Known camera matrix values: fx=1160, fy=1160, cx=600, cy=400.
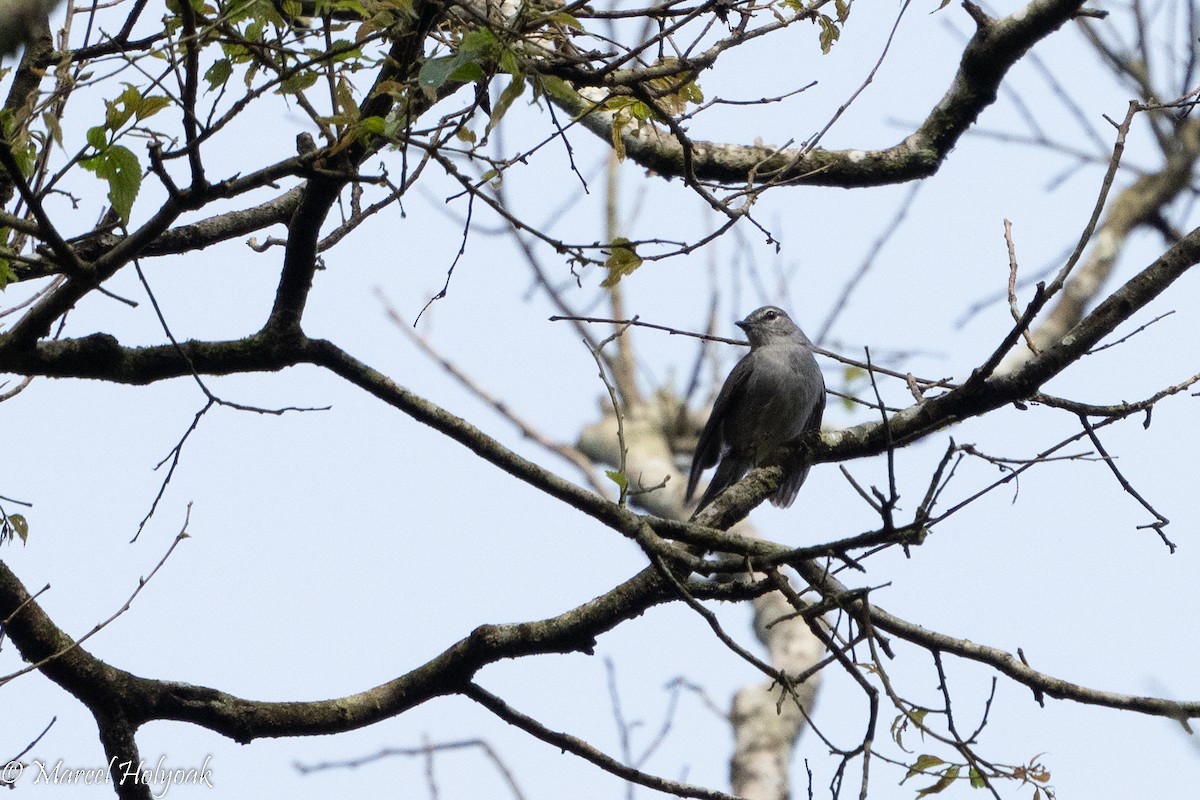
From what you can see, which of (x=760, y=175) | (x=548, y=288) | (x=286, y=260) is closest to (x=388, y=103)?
(x=286, y=260)

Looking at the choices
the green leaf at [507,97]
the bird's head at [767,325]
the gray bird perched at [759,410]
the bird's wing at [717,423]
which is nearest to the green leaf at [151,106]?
the green leaf at [507,97]

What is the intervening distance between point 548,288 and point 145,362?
946cm

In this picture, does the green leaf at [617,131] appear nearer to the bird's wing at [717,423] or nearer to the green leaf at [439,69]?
the green leaf at [439,69]

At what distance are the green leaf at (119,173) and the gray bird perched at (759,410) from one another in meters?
5.56

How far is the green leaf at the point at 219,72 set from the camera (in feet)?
10.3

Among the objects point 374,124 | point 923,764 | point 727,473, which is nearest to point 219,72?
point 374,124

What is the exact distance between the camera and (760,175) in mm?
4504

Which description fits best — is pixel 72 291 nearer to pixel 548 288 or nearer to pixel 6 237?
pixel 6 237

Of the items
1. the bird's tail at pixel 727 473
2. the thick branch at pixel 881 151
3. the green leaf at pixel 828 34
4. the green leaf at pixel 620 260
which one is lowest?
the green leaf at pixel 620 260

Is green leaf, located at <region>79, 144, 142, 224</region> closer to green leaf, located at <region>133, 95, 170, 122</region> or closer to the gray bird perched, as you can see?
green leaf, located at <region>133, 95, 170, 122</region>

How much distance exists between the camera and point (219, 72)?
123 inches

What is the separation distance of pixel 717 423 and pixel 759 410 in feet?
1.46

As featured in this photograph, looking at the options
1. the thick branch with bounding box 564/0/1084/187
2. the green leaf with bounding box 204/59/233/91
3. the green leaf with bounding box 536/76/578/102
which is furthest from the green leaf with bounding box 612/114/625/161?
the green leaf with bounding box 204/59/233/91

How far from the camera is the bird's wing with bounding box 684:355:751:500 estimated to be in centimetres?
890
